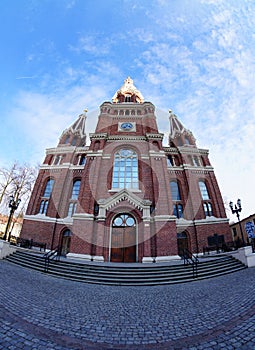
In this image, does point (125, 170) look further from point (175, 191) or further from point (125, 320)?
point (125, 320)

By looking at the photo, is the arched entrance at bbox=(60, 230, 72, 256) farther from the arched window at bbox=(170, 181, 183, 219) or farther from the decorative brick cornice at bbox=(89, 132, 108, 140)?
the arched window at bbox=(170, 181, 183, 219)

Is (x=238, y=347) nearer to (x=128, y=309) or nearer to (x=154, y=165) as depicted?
(x=128, y=309)

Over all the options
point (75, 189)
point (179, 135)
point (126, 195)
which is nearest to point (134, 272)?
point (126, 195)

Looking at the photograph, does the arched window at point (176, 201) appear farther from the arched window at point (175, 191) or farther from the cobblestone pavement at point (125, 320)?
the cobblestone pavement at point (125, 320)

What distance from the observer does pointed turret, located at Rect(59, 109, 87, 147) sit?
24.4m

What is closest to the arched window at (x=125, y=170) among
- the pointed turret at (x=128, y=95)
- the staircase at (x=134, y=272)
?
the staircase at (x=134, y=272)

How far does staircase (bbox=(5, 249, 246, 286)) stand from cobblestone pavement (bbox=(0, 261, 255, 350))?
2.63 meters

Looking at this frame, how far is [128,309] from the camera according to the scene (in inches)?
189

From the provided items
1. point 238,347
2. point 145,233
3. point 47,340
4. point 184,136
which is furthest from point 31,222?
point 184,136

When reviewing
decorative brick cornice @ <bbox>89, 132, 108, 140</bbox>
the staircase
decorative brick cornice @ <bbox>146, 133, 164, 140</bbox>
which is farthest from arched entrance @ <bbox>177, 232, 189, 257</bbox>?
decorative brick cornice @ <bbox>89, 132, 108, 140</bbox>

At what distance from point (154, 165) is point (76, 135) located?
14.7 metres

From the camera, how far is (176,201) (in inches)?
746

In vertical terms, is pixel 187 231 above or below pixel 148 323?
above

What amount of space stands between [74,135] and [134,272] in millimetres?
21385
